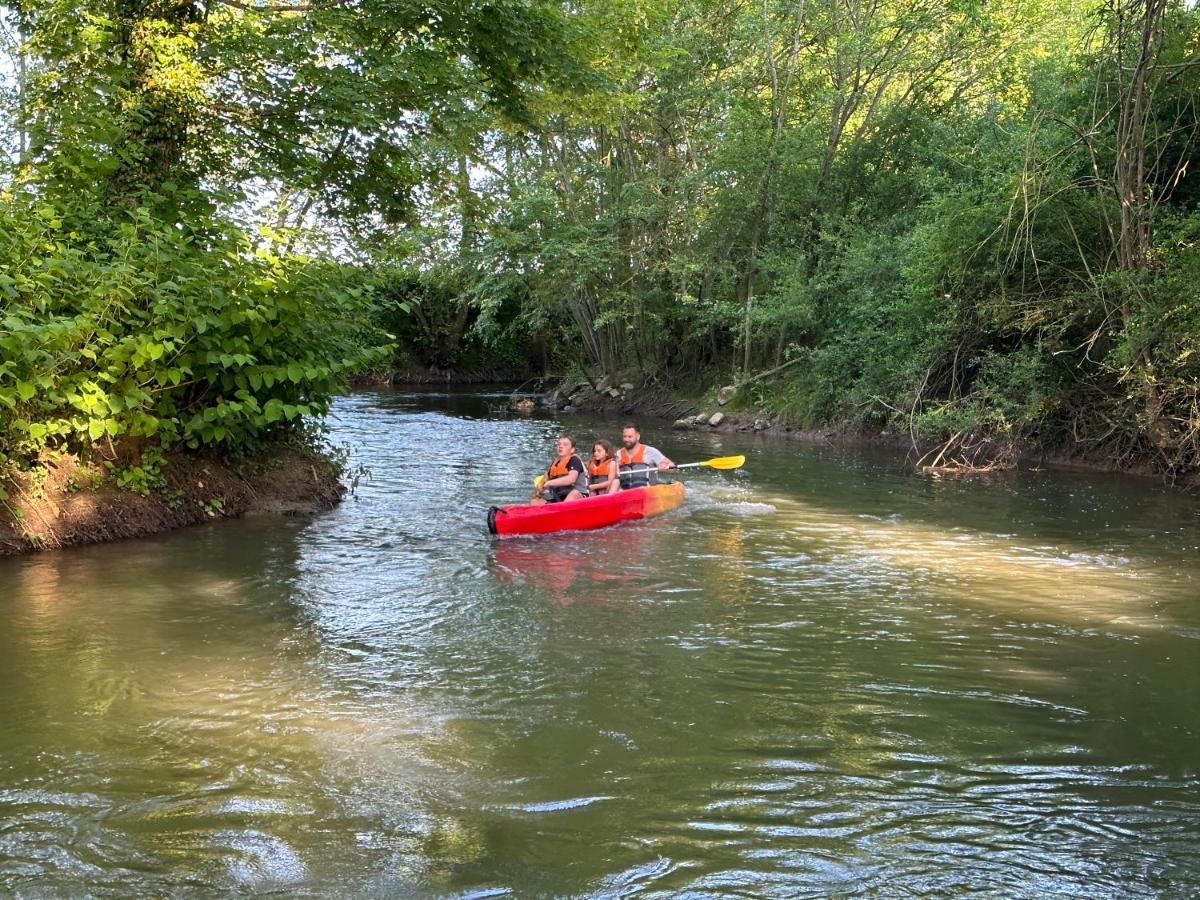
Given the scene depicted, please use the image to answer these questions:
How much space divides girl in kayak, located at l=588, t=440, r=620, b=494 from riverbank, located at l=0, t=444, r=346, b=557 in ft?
9.67

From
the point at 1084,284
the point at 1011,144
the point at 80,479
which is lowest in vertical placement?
the point at 80,479

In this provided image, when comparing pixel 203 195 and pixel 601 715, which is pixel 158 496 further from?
pixel 601 715

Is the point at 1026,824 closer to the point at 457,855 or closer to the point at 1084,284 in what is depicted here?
the point at 457,855

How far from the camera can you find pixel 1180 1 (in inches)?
491

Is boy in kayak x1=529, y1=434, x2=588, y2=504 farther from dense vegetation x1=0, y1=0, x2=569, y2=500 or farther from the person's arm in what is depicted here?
dense vegetation x1=0, y1=0, x2=569, y2=500

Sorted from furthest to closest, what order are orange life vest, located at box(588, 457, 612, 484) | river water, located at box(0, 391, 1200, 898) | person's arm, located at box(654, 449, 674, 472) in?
person's arm, located at box(654, 449, 674, 472), orange life vest, located at box(588, 457, 612, 484), river water, located at box(0, 391, 1200, 898)

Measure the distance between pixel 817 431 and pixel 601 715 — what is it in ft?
50.4

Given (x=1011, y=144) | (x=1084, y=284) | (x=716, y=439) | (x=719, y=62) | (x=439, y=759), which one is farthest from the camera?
(x=719, y=62)

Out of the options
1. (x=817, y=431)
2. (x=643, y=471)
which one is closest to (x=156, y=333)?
(x=643, y=471)

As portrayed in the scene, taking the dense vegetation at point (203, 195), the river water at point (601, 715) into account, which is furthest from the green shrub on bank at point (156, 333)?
the river water at point (601, 715)

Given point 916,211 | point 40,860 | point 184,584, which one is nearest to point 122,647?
point 184,584

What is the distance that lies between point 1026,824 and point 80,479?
787cm

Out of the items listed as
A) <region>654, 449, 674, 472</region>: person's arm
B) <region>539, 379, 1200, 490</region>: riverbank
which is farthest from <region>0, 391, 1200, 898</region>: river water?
<region>539, 379, 1200, 490</region>: riverbank

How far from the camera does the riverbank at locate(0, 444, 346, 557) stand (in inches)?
328
